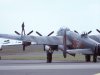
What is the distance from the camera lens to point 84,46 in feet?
164

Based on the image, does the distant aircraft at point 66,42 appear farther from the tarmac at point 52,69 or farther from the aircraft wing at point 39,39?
the tarmac at point 52,69

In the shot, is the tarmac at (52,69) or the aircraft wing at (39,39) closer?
the tarmac at (52,69)

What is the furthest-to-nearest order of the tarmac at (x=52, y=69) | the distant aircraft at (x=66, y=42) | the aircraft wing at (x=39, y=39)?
the aircraft wing at (x=39, y=39) → the distant aircraft at (x=66, y=42) → the tarmac at (x=52, y=69)

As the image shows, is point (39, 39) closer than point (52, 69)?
No

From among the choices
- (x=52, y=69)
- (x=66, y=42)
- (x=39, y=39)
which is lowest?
(x=52, y=69)

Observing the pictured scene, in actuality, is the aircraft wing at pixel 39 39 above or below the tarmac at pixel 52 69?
above
